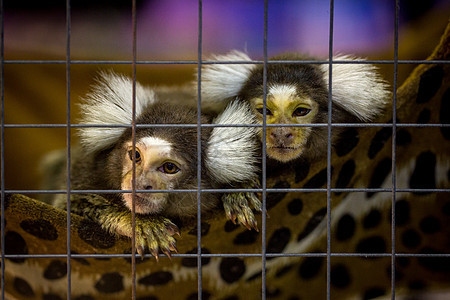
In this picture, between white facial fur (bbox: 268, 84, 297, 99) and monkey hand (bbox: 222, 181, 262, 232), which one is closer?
monkey hand (bbox: 222, 181, 262, 232)

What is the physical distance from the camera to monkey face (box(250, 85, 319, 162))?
2.11 m

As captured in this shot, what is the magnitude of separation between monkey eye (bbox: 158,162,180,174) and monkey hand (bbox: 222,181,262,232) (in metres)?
0.23

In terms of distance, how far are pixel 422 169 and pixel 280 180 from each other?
801 millimetres

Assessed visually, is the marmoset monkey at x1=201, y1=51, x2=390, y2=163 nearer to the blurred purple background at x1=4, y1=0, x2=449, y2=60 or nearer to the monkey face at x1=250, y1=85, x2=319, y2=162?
the monkey face at x1=250, y1=85, x2=319, y2=162

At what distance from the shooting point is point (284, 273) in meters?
2.37

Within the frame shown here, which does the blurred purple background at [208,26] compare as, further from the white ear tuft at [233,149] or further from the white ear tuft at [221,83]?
the white ear tuft at [233,149]

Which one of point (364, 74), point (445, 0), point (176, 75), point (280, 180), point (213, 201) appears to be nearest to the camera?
point (280, 180)

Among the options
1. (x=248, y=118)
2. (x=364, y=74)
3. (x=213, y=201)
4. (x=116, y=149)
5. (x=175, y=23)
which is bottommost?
(x=213, y=201)

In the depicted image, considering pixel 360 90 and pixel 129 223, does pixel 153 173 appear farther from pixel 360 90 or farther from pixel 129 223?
pixel 360 90

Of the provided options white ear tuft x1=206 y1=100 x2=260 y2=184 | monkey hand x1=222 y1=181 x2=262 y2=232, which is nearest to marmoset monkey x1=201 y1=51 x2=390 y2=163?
white ear tuft x1=206 y1=100 x2=260 y2=184

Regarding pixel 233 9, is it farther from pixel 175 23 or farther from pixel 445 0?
A: pixel 445 0

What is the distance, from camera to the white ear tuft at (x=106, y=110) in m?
2.16

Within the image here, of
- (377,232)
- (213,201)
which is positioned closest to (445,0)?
(377,232)

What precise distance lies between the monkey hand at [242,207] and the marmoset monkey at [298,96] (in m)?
0.25
